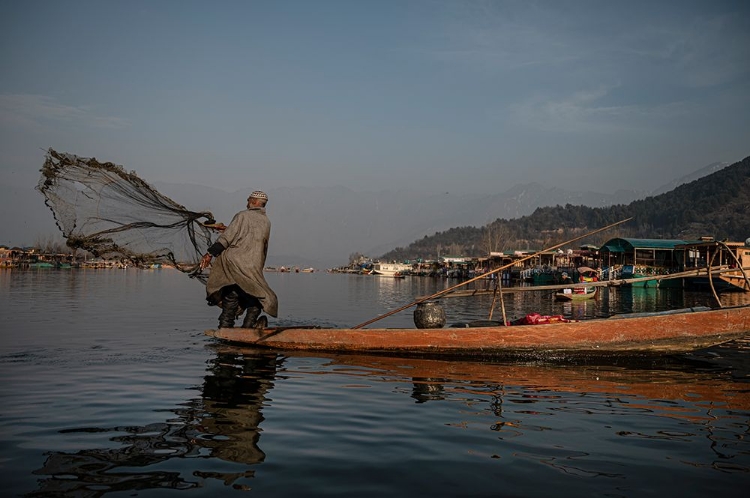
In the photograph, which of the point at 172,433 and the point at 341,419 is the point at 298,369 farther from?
the point at 172,433

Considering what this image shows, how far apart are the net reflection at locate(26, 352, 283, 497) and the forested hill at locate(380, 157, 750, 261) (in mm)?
91486

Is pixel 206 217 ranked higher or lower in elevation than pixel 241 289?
higher

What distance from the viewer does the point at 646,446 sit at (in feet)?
15.5

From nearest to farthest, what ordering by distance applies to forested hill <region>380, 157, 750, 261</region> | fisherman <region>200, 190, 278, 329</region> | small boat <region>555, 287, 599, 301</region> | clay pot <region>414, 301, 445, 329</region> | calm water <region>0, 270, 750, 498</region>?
1. calm water <region>0, 270, 750, 498</region>
2. clay pot <region>414, 301, 445, 329</region>
3. fisherman <region>200, 190, 278, 329</region>
4. small boat <region>555, 287, 599, 301</region>
5. forested hill <region>380, 157, 750, 261</region>

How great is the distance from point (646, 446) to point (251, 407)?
371 cm

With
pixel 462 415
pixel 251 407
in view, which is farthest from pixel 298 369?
pixel 462 415

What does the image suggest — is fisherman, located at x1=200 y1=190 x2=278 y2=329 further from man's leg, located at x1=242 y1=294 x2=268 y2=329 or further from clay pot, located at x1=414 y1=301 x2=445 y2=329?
clay pot, located at x1=414 y1=301 x2=445 y2=329

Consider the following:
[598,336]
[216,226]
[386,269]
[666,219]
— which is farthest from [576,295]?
[666,219]

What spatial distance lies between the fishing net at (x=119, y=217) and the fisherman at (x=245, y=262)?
1150 millimetres

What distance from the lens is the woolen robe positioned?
32.1 ft

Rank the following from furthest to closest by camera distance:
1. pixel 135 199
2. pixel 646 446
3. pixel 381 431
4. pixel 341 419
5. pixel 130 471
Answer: pixel 135 199
pixel 341 419
pixel 381 431
pixel 646 446
pixel 130 471

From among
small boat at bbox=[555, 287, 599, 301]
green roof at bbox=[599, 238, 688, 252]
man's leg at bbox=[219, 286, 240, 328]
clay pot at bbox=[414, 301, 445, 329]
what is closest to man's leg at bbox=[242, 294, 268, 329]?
man's leg at bbox=[219, 286, 240, 328]

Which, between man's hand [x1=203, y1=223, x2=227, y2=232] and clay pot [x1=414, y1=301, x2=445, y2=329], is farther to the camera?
man's hand [x1=203, y1=223, x2=227, y2=232]

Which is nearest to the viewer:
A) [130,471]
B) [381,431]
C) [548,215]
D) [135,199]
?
[130,471]
